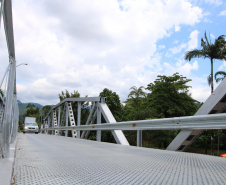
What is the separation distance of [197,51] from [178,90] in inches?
313

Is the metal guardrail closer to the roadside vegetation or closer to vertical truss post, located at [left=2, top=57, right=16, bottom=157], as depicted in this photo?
vertical truss post, located at [left=2, top=57, right=16, bottom=157]

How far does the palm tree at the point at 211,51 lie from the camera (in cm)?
2067

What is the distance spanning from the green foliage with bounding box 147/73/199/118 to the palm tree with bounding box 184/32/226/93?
19.9ft

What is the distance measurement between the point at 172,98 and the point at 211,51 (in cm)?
799

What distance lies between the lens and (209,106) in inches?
223

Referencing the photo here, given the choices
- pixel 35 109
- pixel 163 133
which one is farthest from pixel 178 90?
pixel 35 109

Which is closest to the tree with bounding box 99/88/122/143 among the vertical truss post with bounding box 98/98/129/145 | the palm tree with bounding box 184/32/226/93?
the palm tree with bounding box 184/32/226/93

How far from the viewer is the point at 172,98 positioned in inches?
1072

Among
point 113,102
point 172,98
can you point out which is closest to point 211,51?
point 172,98

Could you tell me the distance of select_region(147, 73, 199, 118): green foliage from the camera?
2620 centimetres

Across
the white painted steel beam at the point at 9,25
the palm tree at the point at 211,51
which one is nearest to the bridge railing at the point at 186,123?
the white painted steel beam at the point at 9,25

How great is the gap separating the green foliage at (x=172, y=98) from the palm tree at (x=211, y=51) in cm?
605

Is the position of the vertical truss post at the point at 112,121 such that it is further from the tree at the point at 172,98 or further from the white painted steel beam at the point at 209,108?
the tree at the point at 172,98

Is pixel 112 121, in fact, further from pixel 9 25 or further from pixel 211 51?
pixel 211 51
